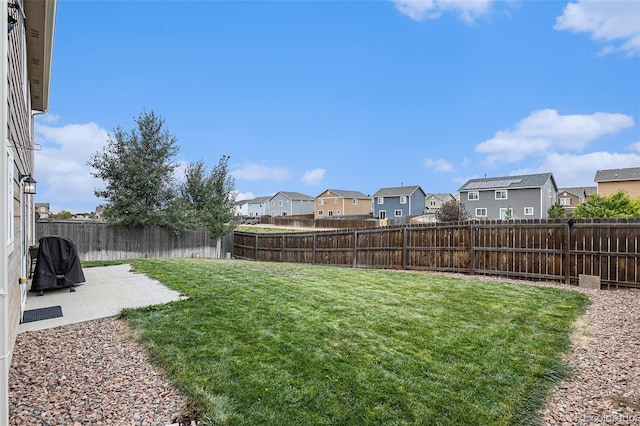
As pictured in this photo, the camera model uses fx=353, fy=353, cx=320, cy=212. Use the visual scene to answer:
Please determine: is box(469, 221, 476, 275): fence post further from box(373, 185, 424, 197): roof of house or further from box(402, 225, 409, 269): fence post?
box(373, 185, 424, 197): roof of house

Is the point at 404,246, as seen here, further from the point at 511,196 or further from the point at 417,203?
the point at 417,203

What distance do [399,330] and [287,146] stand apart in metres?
23.9

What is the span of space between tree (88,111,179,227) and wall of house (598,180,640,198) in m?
35.9

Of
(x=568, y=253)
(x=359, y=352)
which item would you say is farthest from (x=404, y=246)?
(x=359, y=352)

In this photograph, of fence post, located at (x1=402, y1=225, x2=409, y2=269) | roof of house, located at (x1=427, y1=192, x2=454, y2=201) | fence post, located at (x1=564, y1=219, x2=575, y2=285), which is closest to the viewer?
fence post, located at (x1=564, y1=219, x2=575, y2=285)

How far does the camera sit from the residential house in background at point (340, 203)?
50500mm

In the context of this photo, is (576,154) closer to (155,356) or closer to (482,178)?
(482,178)

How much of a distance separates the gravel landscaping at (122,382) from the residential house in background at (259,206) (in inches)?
2202

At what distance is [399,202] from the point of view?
4572 cm

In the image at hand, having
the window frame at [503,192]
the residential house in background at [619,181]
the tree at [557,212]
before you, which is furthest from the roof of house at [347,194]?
the residential house in background at [619,181]

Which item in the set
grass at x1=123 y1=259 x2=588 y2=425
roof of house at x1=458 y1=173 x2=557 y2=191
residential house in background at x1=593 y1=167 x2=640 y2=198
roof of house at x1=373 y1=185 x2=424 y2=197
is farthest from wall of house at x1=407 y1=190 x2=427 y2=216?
grass at x1=123 y1=259 x2=588 y2=425

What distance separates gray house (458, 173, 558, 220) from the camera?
34219 mm

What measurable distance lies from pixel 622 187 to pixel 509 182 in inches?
353

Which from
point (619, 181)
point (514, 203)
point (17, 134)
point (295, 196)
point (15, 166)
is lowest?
point (15, 166)
